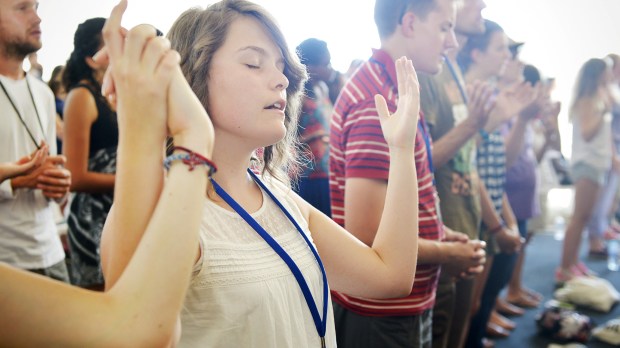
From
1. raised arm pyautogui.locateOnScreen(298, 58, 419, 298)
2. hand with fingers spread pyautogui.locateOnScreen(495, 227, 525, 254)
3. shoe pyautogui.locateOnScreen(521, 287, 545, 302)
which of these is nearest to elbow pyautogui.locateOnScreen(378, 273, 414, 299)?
raised arm pyautogui.locateOnScreen(298, 58, 419, 298)

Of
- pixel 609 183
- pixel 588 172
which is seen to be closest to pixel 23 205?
pixel 588 172

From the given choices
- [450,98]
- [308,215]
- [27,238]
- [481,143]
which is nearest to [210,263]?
[308,215]

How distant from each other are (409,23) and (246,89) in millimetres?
800

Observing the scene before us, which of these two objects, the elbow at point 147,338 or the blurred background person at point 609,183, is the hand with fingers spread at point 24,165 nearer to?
the elbow at point 147,338

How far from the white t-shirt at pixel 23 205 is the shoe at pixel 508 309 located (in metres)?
2.72

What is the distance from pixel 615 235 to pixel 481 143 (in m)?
3.79

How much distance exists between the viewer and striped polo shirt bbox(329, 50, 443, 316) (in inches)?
47.4

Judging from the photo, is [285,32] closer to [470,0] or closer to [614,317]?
[470,0]

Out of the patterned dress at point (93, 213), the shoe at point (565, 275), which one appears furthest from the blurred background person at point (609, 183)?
the patterned dress at point (93, 213)

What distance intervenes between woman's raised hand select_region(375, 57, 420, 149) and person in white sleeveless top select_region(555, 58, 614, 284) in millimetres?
3179

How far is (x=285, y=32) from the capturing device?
895 mm

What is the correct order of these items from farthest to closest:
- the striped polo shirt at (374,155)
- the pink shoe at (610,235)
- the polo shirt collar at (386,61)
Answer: the pink shoe at (610,235) → the polo shirt collar at (386,61) → the striped polo shirt at (374,155)

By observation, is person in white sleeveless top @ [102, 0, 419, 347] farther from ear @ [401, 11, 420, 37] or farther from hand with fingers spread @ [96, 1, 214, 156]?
ear @ [401, 11, 420, 37]

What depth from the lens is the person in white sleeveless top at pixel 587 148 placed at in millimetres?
3543
